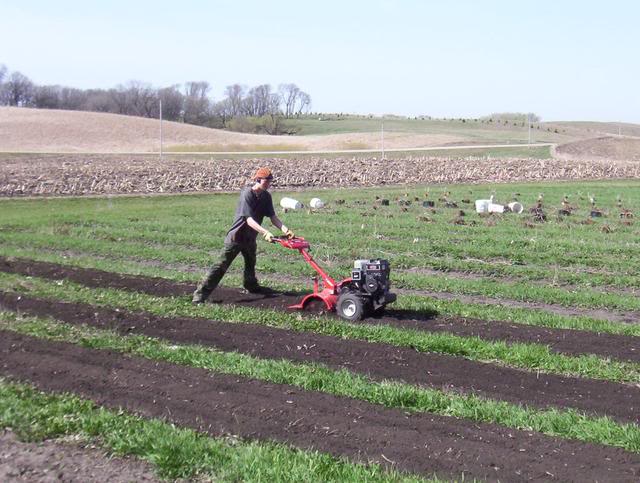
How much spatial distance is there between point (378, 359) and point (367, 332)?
3.81 ft

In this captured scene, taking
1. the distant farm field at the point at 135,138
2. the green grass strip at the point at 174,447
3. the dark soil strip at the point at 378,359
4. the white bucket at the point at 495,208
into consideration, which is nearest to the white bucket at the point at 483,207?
the white bucket at the point at 495,208

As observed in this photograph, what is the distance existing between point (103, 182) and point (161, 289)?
20349 millimetres

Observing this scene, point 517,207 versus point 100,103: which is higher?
point 100,103

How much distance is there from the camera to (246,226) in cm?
1138

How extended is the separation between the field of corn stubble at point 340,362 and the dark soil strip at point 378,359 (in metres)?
0.03

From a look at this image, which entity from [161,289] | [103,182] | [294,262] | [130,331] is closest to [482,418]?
[130,331]

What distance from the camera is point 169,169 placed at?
117 ft

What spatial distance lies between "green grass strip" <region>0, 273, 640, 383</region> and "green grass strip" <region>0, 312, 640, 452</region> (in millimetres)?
1438

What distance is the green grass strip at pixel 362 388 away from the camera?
20.9 feet

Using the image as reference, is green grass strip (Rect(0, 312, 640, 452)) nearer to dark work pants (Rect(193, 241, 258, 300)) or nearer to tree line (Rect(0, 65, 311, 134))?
dark work pants (Rect(193, 241, 258, 300))

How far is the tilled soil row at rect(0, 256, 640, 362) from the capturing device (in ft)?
30.1

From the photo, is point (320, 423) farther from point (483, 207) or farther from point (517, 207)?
point (517, 207)

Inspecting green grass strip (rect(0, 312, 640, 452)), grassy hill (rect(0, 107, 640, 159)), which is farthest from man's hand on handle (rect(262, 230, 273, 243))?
grassy hill (rect(0, 107, 640, 159))

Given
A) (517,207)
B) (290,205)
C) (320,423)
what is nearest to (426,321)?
(320,423)
